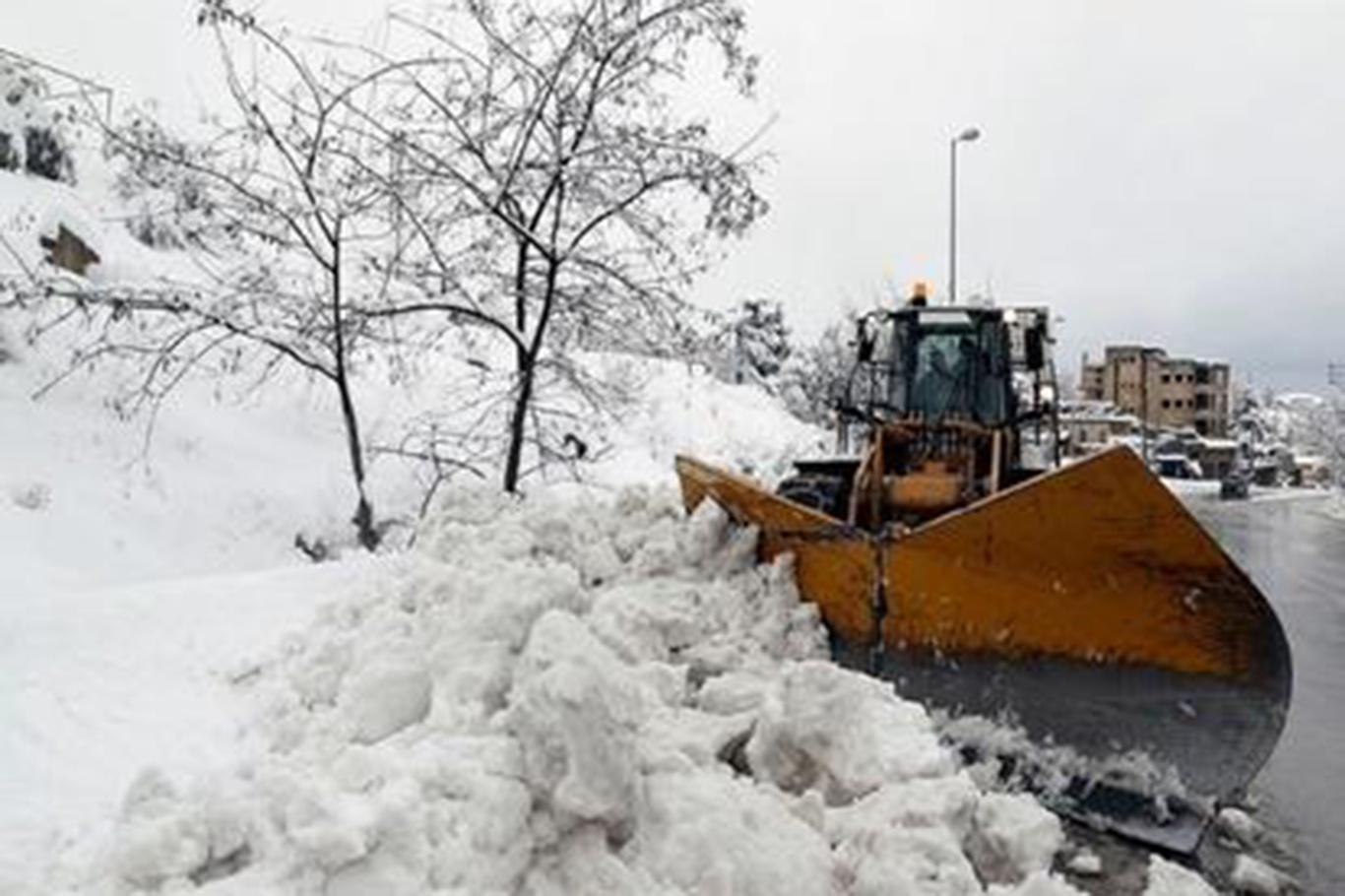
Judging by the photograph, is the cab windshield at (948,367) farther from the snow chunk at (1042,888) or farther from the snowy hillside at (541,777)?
the snow chunk at (1042,888)

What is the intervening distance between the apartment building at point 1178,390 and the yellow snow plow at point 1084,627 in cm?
10240

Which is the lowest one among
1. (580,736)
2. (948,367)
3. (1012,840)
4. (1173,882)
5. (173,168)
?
(1173,882)

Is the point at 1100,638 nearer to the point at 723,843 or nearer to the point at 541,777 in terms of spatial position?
the point at 723,843

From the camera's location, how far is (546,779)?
11.8ft

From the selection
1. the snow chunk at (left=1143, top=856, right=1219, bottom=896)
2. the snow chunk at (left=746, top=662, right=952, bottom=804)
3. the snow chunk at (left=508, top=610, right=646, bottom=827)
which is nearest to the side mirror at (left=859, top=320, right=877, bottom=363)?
the snow chunk at (left=746, top=662, right=952, bottom=804)

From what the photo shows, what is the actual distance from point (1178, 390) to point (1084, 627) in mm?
108828

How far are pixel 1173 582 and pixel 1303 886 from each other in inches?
51.6

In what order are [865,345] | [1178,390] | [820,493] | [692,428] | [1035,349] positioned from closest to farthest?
[820,493]
[1035,349]
[865,345]
[692,428]
[1178,390]

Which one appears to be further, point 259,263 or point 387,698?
point 259,263

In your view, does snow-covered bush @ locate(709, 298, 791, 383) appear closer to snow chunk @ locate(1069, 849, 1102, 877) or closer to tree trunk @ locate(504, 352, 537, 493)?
tree trunk @ locate(504, 352, 537, 493)

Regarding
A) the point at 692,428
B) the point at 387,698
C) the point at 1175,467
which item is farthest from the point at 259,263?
the point at 1175,467

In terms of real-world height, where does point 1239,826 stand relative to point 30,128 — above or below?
below

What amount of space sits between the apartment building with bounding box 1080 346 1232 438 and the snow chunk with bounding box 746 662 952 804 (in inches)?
4097

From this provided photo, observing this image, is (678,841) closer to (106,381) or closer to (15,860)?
(15,860)
